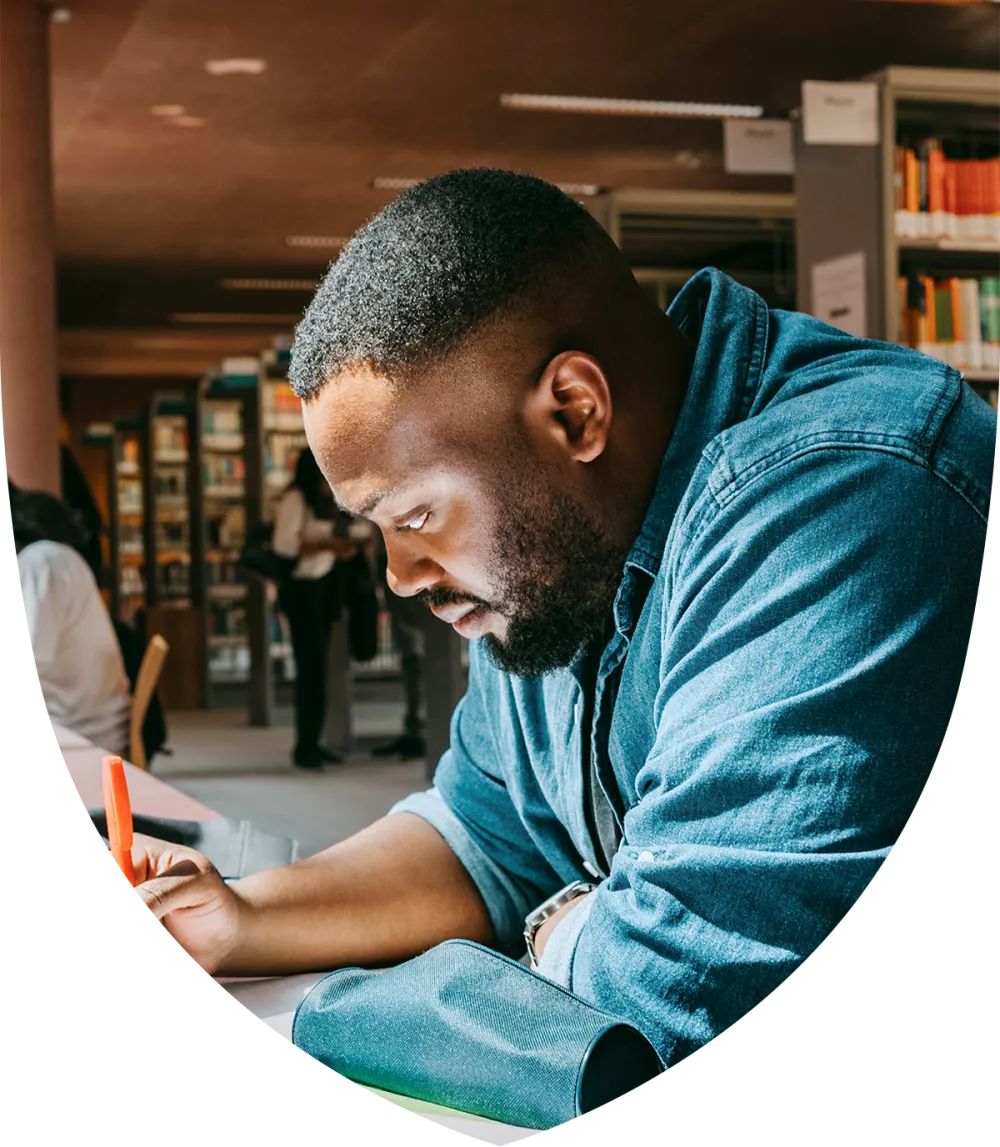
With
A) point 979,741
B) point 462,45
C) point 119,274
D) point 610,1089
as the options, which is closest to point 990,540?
point 979,741

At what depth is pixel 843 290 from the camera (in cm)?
357

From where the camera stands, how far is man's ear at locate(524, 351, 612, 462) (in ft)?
1.92

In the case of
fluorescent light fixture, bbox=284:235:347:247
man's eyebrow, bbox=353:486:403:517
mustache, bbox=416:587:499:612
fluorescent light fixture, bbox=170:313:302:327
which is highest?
fluorescent light fixture, bbox=284:235:347:247

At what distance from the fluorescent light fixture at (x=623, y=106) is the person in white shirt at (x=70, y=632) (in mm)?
3525

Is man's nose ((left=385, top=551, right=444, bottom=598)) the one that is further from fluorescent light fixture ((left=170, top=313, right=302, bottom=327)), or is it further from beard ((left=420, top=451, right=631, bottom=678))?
fluorescent light fixture ((left=170, top=313, right=302, bottom=327))

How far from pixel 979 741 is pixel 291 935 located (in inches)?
19.7

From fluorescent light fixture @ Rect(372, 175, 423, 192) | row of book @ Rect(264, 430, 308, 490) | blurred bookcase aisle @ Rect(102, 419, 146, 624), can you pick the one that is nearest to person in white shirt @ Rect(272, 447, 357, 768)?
fluorescent light fixture @ Rect(372, 175, 423, 192)

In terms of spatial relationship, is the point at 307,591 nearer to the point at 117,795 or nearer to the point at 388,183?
the point at 388,183

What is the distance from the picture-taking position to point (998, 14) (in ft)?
16.2

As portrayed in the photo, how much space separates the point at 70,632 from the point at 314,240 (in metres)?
6.06

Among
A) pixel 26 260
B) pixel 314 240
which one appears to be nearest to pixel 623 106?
pixel 26 260

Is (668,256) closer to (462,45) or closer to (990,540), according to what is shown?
(462,45)

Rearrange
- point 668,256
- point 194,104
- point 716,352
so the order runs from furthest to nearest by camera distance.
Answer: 1. point 194,104
2. point 668,256
3. point 716,352

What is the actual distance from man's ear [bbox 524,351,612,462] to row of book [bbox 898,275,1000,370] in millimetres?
3146
